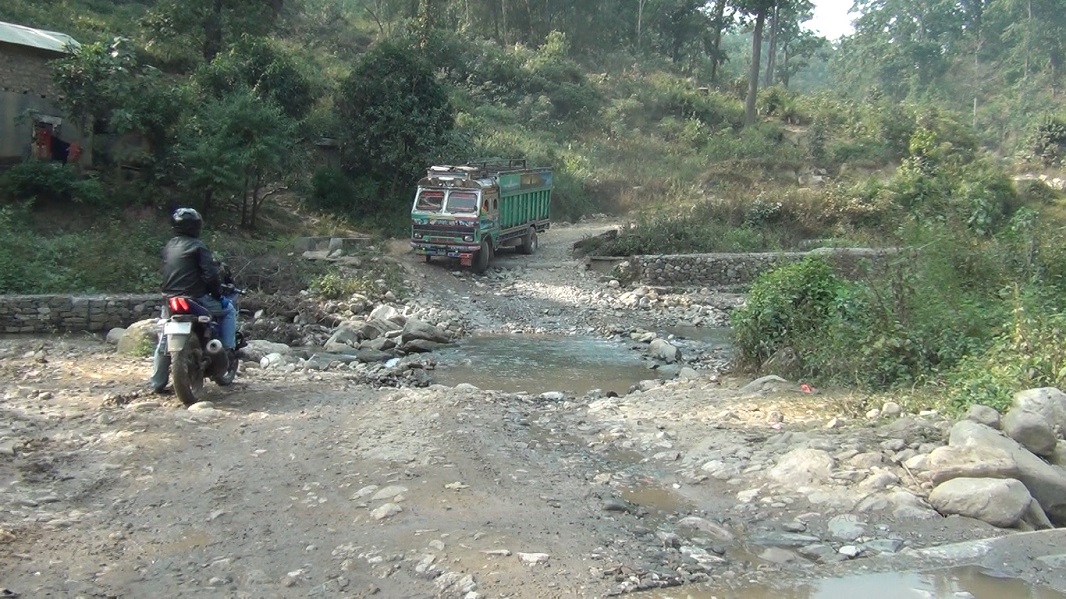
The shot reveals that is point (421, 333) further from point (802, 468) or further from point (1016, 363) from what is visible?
point (1016, 363)

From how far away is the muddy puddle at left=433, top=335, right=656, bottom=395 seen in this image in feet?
37.4

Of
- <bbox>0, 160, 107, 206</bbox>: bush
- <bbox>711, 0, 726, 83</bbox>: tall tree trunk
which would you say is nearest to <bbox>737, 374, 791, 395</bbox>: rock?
<bbox>0, 160, 107, 206</bbox>: bush

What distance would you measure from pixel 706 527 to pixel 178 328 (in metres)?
4.88

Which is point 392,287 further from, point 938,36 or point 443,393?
point 938,36

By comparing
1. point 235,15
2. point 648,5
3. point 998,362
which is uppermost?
point 648,5

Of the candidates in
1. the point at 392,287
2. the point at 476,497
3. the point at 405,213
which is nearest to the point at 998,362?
the point at 476,497

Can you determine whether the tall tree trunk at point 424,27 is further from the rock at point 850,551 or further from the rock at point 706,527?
the rock at point 850,551

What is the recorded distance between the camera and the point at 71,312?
41.1 feet

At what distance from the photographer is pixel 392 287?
17.6 metres

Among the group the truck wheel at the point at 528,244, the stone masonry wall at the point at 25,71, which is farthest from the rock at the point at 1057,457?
the stone masonry wall at the point at 25,71

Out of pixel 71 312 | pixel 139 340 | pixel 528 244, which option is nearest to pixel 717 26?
pixel 528 244

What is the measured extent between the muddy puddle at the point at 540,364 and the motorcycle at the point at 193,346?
3502mm

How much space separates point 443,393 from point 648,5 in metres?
47.6

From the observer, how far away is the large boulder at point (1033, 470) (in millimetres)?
5965
